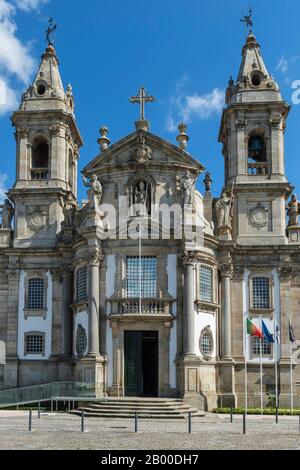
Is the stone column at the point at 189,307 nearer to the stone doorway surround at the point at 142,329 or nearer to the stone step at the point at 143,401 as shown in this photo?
the stone doorway surround at the point at 142,329

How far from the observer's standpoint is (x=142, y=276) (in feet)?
113

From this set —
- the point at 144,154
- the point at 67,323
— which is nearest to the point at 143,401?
the point at 67,323

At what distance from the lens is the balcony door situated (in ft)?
111

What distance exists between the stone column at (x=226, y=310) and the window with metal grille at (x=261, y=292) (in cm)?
151

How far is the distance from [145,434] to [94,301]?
11.3m

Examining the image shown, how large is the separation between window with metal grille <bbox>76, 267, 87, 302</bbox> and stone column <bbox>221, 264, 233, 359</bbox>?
23.5ft

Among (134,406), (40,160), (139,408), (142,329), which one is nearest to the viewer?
(139,408)

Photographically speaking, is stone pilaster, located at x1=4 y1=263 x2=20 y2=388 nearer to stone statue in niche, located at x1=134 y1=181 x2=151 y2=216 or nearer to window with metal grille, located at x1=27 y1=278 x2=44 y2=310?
window with metal grille, located at x1=27 y1=278 x2=44 y2=310

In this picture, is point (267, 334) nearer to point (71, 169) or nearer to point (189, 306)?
point (189, 306)

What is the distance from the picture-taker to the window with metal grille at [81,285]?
35.6m

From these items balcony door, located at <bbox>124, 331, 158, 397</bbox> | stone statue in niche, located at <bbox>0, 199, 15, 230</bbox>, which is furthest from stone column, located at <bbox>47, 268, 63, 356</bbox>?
balcony door, located at <bbox>124, 331, 158, 397</bbox>

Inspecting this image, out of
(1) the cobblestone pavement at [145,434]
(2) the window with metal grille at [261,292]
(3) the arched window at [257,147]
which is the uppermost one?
(3) the arched window at [257,147]

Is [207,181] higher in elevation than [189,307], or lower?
higher

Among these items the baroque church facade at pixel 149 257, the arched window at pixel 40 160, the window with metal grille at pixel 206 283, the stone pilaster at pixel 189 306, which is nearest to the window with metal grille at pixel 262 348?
the baroque church facade at pixel 149 257
